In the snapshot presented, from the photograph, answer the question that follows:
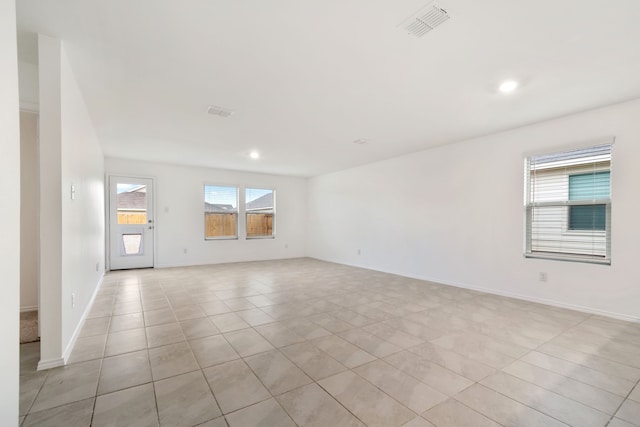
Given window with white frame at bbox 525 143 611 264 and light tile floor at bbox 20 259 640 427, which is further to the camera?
window with white frame at bbox 525 143 611 264

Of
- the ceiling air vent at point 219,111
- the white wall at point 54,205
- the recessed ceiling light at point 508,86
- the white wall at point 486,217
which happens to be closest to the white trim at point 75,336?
the white wall at point 54,205

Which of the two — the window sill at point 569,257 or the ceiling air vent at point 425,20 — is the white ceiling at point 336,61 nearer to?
the ceiling air vent at point 425,20

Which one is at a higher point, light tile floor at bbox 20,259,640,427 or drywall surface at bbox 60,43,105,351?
drywall surface at bbox 60,43,105,351

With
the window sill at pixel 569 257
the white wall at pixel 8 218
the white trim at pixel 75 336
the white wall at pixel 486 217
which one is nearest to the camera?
the white wall at pixel 8 218

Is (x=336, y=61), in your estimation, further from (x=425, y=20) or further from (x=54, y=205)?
(x=54, y=205)

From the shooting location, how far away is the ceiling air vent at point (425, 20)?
73.3 inches

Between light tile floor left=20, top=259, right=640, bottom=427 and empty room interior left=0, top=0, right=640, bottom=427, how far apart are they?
0.02 metres

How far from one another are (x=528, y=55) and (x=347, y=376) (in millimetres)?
2855

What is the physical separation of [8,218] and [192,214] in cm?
612

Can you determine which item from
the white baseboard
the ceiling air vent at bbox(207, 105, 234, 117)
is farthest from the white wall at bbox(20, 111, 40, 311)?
the ceiling air vent at bbox(207, 105, 234, 117)

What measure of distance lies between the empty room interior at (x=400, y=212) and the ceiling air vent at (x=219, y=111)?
46 millimetres

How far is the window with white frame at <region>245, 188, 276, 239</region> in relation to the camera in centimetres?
783

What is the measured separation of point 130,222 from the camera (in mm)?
6320

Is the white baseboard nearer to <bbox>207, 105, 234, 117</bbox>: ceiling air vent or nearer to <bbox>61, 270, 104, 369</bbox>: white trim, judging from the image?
<bbox>61, 270, 104, 369</bbox>: white trim
